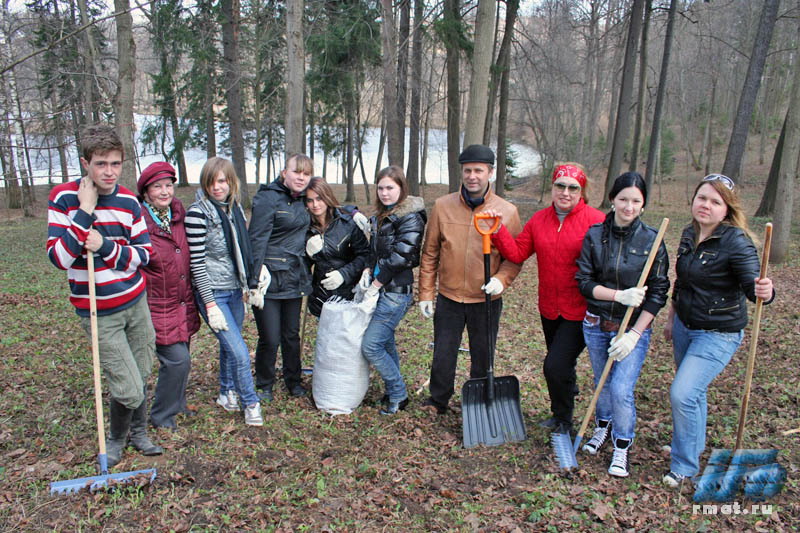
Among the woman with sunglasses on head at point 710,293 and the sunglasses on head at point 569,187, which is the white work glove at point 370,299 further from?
the woman with sunglasses on head at point 710,293

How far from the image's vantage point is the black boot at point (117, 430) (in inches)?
130

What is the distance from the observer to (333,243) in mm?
4238

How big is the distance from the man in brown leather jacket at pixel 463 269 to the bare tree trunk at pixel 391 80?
23.5 ft

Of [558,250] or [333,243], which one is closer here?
[558,250]

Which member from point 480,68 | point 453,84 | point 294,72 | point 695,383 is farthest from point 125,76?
point 695,383

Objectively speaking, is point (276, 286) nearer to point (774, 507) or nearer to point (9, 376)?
point (9, 376)

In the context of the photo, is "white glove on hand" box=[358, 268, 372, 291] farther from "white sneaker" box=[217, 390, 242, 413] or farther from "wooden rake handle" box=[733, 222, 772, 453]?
"wooden rake handle" box=[733, 222, 772, 453]

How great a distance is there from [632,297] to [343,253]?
2.22m

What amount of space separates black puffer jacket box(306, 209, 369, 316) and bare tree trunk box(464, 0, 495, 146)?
355cm

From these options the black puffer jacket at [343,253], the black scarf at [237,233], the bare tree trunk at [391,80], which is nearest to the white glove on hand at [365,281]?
the black puffer jacket at [343,253]

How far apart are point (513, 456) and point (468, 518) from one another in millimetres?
828

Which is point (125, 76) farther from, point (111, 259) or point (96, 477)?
point (96, 477)

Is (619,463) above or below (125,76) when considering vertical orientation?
below

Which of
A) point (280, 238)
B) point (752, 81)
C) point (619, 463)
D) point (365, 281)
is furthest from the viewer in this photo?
point (752, 81)
